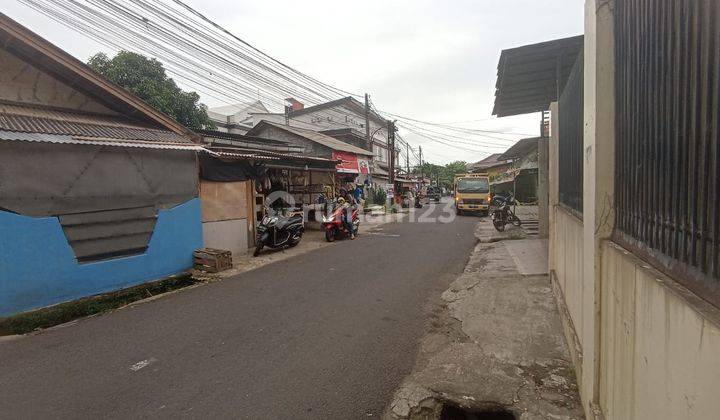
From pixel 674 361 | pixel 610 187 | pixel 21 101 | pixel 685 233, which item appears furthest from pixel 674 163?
pixel 21 101

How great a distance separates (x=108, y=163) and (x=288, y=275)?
3.94m

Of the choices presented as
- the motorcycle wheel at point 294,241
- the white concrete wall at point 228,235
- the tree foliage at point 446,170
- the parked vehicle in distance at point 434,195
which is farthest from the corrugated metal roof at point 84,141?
the tree foliage at point 446,170

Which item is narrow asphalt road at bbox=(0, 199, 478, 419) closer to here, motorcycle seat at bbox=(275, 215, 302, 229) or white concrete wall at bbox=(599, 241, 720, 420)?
white concrete wall at bbox=(599, 241, 720, 420)

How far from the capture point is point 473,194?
808 inches

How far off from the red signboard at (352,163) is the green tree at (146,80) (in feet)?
25.5

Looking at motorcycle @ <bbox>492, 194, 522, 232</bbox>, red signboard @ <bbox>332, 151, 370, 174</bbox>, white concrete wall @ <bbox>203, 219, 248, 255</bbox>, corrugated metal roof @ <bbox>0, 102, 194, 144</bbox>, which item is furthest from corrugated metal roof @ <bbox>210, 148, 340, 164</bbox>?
motorcycle @ <bbox>492, 194, 522, 232</bbox>

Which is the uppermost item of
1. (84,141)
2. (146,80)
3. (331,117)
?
(331,117)

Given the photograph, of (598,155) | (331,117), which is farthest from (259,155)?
(331,117)

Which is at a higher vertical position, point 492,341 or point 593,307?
point 593,307

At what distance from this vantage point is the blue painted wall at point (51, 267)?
18.2ft

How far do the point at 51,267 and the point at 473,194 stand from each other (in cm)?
1848

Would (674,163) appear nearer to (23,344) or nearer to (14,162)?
(23,344)

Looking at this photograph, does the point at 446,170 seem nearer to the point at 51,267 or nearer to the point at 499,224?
the point at 499,224

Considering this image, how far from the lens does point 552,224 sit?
Result: 6246mm
